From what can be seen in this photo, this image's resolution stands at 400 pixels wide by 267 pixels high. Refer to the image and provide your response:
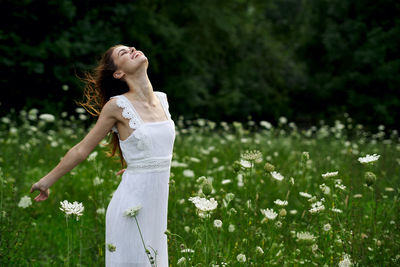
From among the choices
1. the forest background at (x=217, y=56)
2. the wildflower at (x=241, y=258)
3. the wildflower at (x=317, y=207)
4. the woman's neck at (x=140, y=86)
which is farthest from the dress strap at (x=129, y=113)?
the forest background at (x=217, y=56)

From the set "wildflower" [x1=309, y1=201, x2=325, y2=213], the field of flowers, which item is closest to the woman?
the field of flowers

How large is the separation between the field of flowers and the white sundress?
0.16 metres

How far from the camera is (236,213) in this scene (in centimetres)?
279

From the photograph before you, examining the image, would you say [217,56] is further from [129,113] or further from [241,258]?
[241,258]

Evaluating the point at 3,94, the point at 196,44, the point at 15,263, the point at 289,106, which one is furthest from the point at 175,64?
the point at 15,263

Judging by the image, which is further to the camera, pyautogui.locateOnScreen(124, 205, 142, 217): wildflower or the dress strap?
the dress strap

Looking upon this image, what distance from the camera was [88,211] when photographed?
13.4ft

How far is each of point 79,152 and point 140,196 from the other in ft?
1.16

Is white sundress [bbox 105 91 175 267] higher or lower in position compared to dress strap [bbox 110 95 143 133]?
lower

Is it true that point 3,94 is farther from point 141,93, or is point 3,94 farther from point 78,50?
point 141,93

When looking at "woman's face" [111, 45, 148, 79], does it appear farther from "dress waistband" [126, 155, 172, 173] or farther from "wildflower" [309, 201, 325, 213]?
"wildflower" [309, 201, 325, 213]

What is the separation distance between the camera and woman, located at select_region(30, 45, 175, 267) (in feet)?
7.11

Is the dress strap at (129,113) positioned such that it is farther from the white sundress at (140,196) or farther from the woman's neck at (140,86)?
the woman's neck at (140,86)

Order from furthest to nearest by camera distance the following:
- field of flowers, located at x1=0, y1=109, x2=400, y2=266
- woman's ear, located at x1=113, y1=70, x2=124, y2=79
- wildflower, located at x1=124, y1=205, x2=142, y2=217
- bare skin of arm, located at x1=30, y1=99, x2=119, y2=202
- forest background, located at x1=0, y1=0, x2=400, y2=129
Result: forest background, located at x1=0, y1=0, x2=400, y2=129, woman's ear, located at x1=113, y1=70, x2=124, y2=79, field of flowers, located at x1=0, y1=109, x2=400, y2=266, bare skin of arm, located at x1=30, y1=99, x2=119, y2=202, wildflower, located at x1=124, y1=205, x2=142, y2=217
